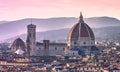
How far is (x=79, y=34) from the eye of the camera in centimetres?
14012

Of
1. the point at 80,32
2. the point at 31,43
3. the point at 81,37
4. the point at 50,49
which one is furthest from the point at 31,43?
the point at 80,32

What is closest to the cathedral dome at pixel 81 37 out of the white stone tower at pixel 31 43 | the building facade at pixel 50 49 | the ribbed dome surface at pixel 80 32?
the ribbed dome surface at pixel 80 32

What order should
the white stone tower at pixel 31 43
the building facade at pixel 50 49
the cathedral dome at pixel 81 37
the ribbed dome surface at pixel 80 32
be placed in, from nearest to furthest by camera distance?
the white stone tower at pixel 31 43 → the building facade at pixel 50 49 → the cathedral dome at pixel 81 37 → the ribbed dome surface at pixel 80 32

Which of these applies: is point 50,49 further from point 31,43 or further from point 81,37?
point 81,37

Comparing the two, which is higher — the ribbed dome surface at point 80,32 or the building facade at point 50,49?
the ribbed dome surface at point 80,32

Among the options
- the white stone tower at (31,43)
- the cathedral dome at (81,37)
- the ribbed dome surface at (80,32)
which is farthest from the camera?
the ribbed dome surface at (80,32)

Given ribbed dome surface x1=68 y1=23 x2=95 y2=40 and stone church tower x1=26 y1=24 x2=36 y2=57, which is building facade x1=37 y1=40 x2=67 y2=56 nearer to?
stone church tower x1=26 y1=24 x2=36 y2=57

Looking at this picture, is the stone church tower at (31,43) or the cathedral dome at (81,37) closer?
the stone church tower at (31,43)

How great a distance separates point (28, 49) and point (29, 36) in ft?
25.4

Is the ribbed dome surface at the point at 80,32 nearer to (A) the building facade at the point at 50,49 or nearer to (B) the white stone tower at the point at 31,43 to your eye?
(A) the building facade at the point at 50,49

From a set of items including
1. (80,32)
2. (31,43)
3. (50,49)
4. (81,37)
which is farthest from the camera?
(80,32)

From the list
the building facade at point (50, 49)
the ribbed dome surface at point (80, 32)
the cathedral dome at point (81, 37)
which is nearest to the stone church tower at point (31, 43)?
the building facade at point (50, 49)

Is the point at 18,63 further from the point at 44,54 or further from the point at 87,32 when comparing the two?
the point at 87,32

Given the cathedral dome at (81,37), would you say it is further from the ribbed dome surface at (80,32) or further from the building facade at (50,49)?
the building facade at (50,49)
